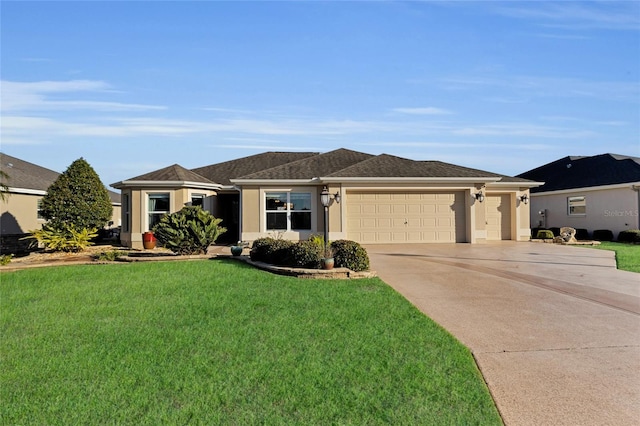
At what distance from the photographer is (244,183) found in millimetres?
16500

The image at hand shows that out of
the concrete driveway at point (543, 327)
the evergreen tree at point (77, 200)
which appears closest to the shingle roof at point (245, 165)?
the evergreen tree at point (77, 200)

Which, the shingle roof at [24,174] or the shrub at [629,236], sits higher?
the shingle roof at [24,174]

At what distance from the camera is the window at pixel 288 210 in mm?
16859

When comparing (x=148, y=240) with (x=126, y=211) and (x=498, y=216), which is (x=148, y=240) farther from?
(x=498, y=216)

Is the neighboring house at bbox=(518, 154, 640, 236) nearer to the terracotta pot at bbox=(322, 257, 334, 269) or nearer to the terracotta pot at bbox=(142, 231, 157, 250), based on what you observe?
the terracotta pot at bbox=(322, 257, 334, 269)

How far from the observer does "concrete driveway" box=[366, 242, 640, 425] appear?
11.3 feet

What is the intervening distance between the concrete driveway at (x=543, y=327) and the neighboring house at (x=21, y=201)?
761 inches

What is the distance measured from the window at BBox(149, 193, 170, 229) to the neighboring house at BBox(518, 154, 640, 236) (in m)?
21.9

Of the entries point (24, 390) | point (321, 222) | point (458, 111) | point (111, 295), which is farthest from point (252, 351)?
point (458, 111)

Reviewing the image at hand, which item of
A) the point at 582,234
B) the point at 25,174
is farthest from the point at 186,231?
the point at 582,234

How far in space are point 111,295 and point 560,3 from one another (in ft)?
40.1

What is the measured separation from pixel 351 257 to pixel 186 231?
5541 millimetres

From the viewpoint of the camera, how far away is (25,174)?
22.8 meters

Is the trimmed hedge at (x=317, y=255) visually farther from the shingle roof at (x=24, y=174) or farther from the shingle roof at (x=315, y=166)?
the shingle roof at (x=24, y=174)
